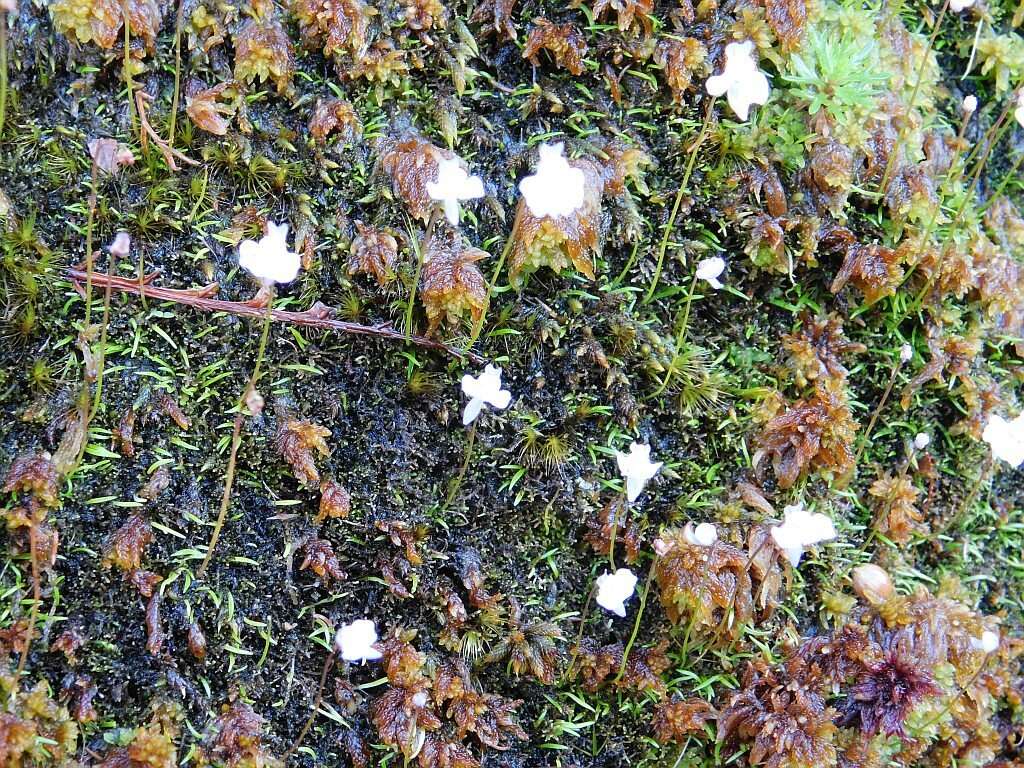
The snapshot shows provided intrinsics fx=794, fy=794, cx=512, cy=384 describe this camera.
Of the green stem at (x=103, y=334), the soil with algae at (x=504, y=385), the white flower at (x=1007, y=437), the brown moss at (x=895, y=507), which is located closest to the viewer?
the green stem at (x=103, y=334)

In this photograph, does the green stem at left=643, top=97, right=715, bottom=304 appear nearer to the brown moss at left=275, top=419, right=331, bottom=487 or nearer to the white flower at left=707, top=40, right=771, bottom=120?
the white flower at left=707, top=40, right=771, bottom=120

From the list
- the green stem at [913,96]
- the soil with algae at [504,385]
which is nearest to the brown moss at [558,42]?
the soil with algae at [504,385]

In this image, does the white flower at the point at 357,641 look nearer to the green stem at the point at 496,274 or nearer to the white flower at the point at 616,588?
the white flower at the point at 616,588

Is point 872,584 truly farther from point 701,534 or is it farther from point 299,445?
point 299,445

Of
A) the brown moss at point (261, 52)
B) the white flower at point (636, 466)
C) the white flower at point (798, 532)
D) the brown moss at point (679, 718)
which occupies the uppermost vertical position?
the brown moss at point (261, 52)

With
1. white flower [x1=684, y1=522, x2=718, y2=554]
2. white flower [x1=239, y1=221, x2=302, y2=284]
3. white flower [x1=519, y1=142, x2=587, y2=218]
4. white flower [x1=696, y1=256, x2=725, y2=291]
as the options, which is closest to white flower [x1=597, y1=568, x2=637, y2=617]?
white flower [x1=684, y1=522, x2=718, y2=554]

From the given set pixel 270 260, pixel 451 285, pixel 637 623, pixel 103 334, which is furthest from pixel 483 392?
pixel 103 334
